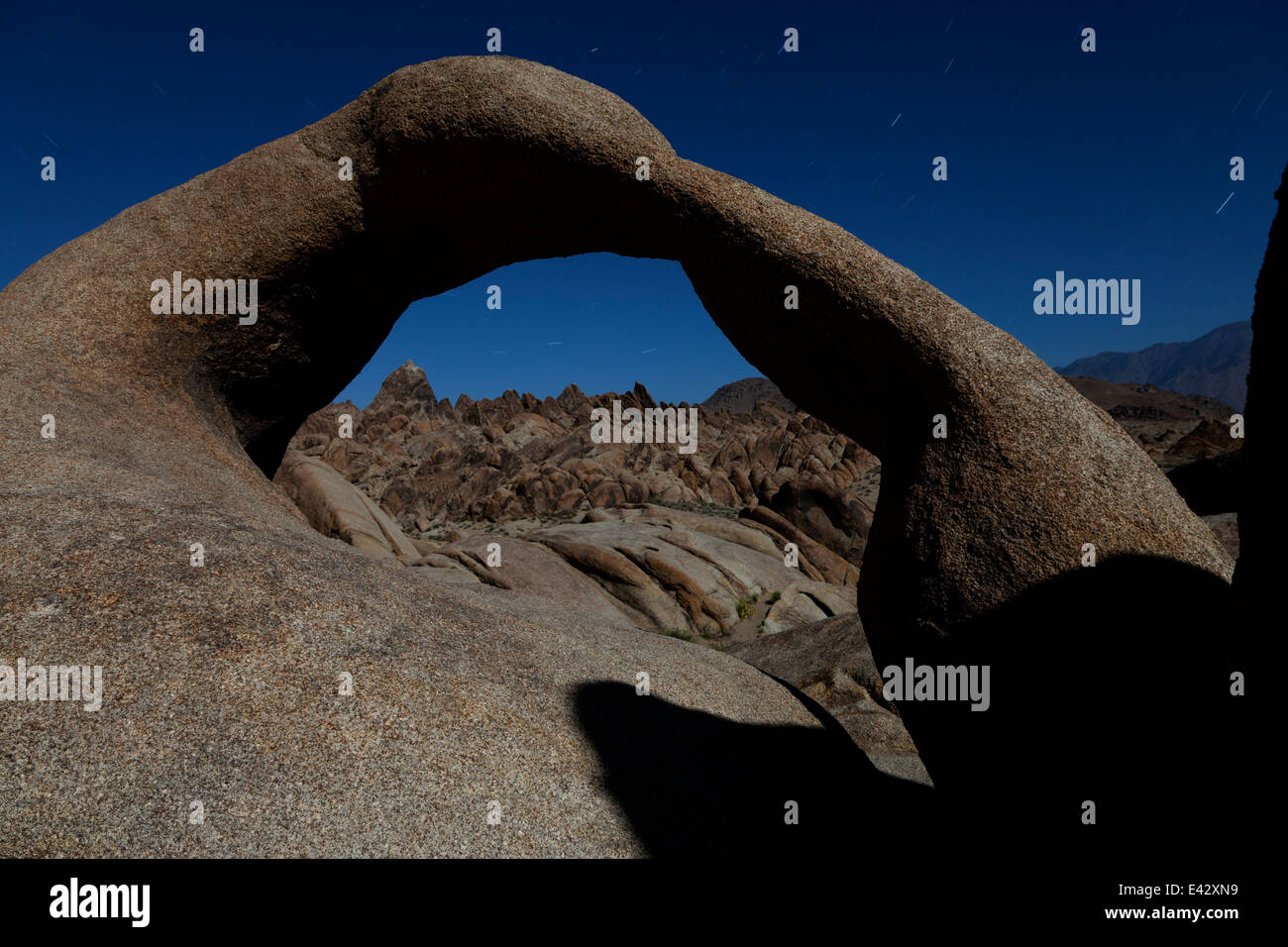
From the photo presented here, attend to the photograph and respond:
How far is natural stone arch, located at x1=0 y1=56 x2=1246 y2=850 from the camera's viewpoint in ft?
15.6

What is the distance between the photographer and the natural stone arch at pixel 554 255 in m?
4.75

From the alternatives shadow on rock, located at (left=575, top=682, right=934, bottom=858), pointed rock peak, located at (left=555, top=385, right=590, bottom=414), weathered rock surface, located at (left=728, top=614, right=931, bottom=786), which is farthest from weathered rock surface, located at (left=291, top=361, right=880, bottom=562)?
pointed rock peak, located at (left=555, top=385, right=590, bottom=414)

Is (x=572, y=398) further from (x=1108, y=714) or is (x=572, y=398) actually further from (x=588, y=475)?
(x=1108, y=714)

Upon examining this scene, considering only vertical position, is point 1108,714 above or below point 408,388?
below

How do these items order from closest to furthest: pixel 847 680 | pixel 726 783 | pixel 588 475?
pixel 726 783 < pixel 847 680 < pixel 588 475

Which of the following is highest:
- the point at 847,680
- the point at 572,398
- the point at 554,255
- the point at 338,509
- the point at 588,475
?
the point at 572,398

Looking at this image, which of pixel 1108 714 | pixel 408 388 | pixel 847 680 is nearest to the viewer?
pixel 1108 714

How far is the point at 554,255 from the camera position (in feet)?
28.9

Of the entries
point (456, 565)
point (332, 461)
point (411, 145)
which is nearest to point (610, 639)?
point (411, 145)

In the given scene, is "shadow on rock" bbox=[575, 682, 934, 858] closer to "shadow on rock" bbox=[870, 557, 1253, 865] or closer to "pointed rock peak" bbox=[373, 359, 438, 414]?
"shadow on rock" bbox=[870, 557, 1253, 865]

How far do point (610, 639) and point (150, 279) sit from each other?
611cm

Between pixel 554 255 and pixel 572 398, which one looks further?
pixel 572 398

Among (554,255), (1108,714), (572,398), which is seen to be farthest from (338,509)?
(572,398)

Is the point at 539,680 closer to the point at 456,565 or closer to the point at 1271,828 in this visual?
the point at 1271,828
